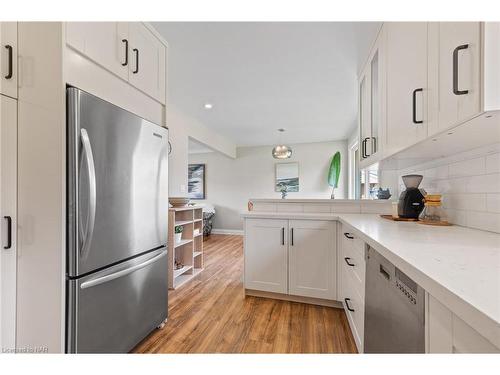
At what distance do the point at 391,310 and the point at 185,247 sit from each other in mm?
2639

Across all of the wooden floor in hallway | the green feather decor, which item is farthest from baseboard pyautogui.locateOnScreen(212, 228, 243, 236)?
the wooden floor in hallway

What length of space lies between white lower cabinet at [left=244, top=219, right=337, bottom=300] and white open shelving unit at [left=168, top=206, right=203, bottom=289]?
0.89m

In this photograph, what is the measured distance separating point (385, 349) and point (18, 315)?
174 centimetres

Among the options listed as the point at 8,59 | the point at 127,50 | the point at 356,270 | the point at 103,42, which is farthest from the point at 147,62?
the point at 356,270

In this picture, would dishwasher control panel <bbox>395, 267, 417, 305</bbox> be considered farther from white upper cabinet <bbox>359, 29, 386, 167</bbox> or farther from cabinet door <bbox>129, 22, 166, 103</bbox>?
cabinet door <bbox>129, 22, 166, 103</bbox>

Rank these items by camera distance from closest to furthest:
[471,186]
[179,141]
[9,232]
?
1. [9,232]
2. [471,186]
3. [179,141]

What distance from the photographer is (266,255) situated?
2.27 metres

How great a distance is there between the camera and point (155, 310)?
66.4 inches

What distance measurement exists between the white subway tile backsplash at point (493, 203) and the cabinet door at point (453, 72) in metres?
0.53

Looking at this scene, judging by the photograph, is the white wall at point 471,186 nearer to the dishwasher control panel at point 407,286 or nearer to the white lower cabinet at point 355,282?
the white lower cabinet at point 355,282

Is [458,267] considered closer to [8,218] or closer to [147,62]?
[8,218]

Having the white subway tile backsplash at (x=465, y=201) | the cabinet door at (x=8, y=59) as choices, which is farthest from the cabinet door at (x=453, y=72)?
the cabinet door at (x=8, y=59)

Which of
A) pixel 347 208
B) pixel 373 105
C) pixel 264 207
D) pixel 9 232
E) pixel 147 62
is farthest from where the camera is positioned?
pixel 264 207

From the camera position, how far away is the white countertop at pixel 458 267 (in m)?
0.43
